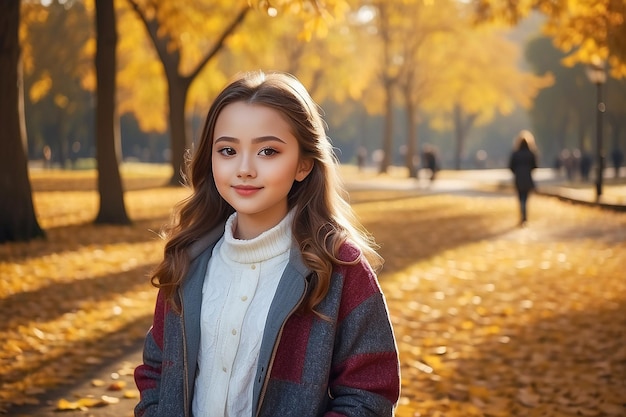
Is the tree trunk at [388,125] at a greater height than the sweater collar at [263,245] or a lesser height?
greater

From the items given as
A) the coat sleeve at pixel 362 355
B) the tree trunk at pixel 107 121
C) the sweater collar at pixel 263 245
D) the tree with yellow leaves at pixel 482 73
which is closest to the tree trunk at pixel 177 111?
the tree trunk at pixel 107 121

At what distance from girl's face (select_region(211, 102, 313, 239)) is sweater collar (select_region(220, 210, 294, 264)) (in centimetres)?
8

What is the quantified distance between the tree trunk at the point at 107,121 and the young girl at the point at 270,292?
11623 millimetres

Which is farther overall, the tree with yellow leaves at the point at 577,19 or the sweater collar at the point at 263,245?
the tree with yellow leaves at the point at 577,19

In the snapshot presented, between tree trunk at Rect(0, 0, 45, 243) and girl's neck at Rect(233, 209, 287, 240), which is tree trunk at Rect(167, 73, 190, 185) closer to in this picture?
tree trunk at Rect(0, 0, 45, 243)

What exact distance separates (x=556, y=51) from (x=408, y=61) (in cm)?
2417

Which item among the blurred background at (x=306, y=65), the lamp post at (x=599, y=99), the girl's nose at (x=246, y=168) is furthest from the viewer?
the lamp post at (x=599, y=99)

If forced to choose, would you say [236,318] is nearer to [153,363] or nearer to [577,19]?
[153,363]

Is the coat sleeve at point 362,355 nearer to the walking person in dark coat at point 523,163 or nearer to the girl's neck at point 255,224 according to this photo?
the girl's neck at point 255,224

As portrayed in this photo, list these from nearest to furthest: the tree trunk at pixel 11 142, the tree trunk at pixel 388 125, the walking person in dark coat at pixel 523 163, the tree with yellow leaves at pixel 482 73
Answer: the tree trunk at pixel 11 142 < the walking person in dark coat at pixel 523 163 < the tree with yellow leaves at pixel 482 73 < the tree trunk at pixel 388 125

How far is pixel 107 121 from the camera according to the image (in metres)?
13.9

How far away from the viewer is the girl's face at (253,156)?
241 centimetres

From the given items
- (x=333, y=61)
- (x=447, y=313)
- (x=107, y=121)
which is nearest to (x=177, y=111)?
(x=107, y=121)

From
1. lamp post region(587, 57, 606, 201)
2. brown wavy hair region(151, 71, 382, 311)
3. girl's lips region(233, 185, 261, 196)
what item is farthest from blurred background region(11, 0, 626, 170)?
girl's lips region(233, 185, 261, 196)
